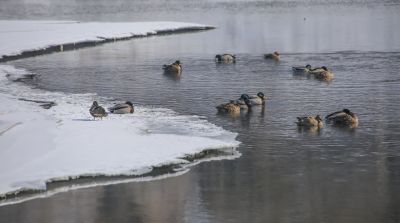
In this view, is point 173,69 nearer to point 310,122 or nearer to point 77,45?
point 310,122

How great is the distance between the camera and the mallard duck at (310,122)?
19375 mm

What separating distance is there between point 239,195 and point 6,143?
19.1 feet

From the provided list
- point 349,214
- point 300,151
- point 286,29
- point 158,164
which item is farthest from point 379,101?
point 286,29

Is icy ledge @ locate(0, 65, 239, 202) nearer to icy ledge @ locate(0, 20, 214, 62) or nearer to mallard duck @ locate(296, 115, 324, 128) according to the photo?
mallard duck @ locate(296, 115, 324, 128)

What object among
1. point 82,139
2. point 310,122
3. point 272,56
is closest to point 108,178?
point 82,139

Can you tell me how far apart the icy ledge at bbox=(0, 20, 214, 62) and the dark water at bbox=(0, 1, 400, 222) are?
149 centimetres

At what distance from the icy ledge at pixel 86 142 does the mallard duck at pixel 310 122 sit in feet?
5.93

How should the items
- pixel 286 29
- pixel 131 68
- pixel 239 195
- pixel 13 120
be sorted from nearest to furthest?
pixel 239 195, pixel 13 120, pixel 131 68, pixel 286 29

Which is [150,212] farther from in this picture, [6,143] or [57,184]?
[6,143]

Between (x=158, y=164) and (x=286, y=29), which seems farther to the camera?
(x=286, y=29)

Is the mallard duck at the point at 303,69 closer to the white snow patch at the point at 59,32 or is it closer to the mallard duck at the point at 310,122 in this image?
the mallard duck at the point at 310,122

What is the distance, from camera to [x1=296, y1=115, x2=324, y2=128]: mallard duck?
19375 millimetres

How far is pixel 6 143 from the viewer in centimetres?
1706

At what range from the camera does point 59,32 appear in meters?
47.5
